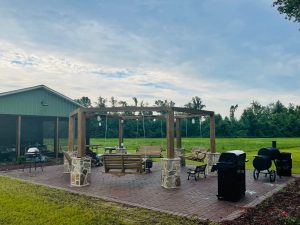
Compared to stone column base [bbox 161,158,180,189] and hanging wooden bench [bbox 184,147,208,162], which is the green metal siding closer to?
hanging wooden bench [bbox 184,147,208,162]

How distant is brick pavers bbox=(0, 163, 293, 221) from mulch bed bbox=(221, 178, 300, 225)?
27 cm

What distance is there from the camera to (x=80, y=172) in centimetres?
969

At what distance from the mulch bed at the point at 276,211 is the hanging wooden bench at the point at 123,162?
424 centimetres

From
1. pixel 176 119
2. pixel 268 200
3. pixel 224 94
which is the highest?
pixel 224 94

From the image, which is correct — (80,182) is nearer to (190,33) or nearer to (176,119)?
(176,119)

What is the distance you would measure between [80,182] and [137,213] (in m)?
3.79

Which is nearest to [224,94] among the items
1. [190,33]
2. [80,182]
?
[190,33]

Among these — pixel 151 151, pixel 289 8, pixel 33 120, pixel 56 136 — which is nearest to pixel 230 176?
pixel 151 151

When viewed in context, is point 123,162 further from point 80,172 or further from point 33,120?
point 33,120

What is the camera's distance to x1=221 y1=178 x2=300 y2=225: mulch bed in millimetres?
5801

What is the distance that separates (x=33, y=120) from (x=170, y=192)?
1432 cm

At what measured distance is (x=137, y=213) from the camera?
6.46 m

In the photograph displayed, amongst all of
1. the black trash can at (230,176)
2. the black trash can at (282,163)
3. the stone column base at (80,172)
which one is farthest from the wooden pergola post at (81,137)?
the black trash can at (282,163)

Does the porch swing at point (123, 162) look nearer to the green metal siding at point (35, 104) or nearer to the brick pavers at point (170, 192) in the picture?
the brick pavers at point (170, 192)
